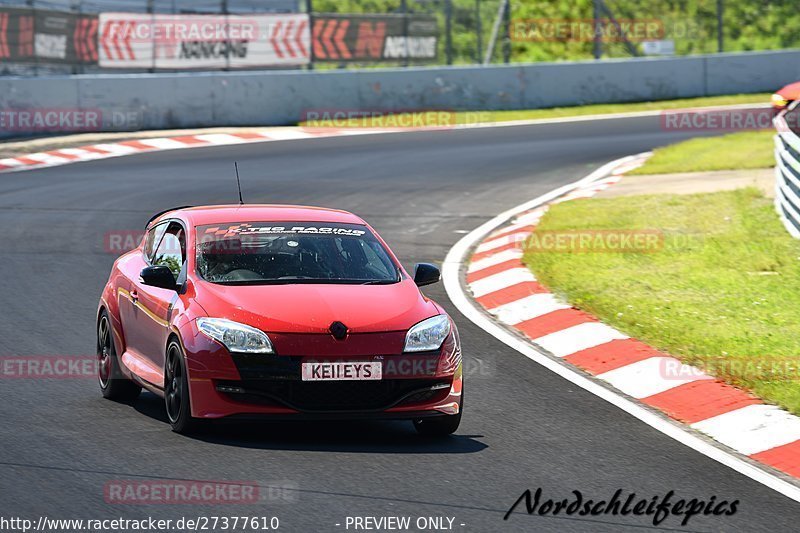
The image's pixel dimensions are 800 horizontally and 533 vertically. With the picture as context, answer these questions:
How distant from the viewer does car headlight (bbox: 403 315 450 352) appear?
8453mm

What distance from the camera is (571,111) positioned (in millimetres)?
34562

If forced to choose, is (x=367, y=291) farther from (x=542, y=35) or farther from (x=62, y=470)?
(x=542, y=35)

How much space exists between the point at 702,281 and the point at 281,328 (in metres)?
6.93

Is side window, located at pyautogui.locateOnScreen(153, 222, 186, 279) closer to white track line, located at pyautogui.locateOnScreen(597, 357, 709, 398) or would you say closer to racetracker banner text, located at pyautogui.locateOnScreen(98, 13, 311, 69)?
white track line, located at pyautogui.locateOnScreen(597, 357, 709, 398)

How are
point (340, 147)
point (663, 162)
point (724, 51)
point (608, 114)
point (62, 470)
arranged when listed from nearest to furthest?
point (62, 470) → point (663, 162) → point (340, 147) → point (608, 114) → point (724, 51)

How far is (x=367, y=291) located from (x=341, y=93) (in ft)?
75.5

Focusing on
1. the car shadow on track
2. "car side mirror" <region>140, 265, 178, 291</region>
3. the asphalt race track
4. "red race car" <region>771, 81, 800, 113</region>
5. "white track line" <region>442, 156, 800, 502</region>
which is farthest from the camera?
"red race car" <region>771, 81, 800, 113</region>

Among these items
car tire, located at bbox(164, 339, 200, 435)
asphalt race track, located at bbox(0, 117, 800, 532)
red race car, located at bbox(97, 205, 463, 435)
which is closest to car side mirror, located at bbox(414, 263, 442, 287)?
red race car, located at bbox(97, 205, 463, 435)

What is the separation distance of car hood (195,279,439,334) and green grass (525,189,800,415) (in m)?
2.72

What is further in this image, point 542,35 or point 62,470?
point 542,35

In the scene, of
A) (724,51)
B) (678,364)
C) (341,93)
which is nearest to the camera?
(678,364)

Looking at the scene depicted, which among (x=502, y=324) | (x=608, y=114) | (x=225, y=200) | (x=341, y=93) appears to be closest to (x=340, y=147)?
(x=341, y=93)

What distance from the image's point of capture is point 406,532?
259 inches

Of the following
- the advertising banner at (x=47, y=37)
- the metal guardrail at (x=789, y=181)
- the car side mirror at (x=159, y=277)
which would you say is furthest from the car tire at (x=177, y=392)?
the advertising banner at (x=47, y=37)
